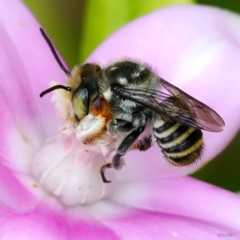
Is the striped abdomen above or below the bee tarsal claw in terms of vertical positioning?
above

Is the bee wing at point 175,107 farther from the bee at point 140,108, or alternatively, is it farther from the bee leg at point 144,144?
the bee leg at point 144,144

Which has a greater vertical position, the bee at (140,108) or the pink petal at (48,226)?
the bee at (140,108)

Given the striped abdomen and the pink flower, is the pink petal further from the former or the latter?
the striped abdomen

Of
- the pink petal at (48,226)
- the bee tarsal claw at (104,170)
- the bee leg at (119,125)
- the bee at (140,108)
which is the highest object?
the bee at (140,108)

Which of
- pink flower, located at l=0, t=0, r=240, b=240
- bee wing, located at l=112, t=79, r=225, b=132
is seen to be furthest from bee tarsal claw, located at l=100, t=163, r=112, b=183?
bee wing, located at l=112, t=79, r=225, b=132

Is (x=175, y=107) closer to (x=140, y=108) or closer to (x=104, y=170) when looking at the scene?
(x=140, y=108)

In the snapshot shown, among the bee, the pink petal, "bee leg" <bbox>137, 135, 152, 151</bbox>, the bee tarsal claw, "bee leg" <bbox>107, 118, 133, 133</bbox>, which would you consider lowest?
the pink petal

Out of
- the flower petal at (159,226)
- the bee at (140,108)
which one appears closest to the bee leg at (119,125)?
the bee at (140,108)

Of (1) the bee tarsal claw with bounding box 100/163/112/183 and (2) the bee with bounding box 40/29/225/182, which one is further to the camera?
(1) the bee tarsal claw with bounding box 100/163/112/183
